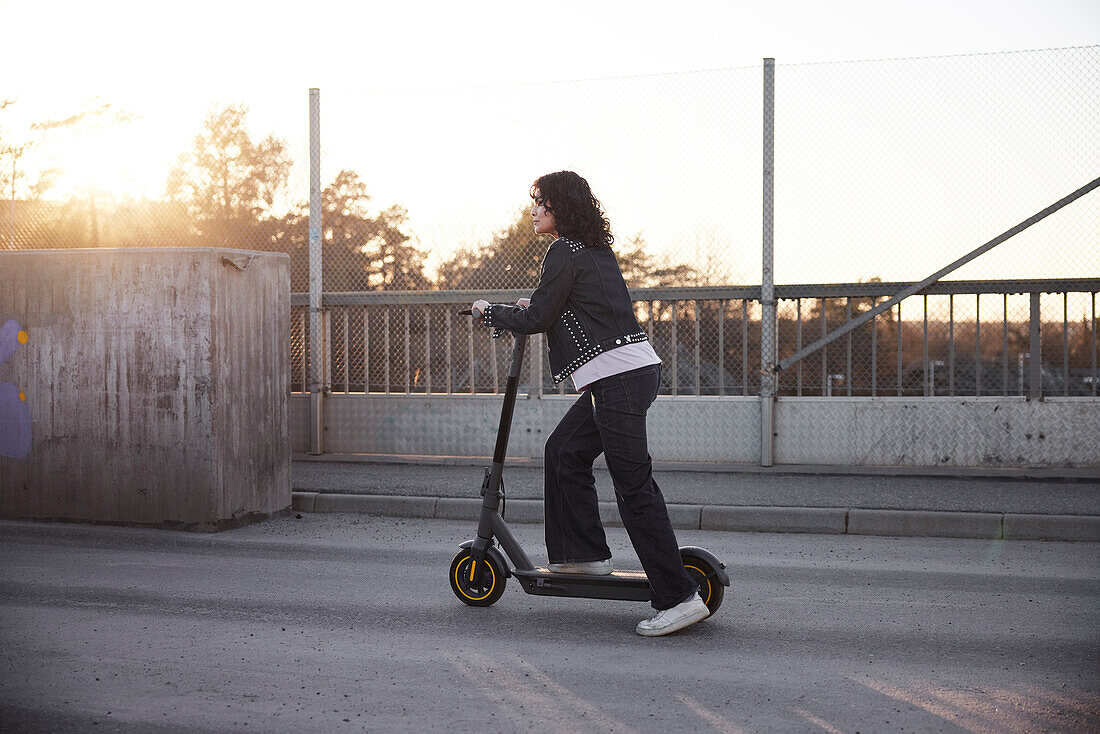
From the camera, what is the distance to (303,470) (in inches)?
369

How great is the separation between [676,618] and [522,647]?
61 cm

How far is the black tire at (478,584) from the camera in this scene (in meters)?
4.81

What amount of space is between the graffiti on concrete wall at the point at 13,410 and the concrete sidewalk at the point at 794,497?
1.83m

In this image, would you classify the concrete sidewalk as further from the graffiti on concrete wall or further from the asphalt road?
the graffiti on concrete wall

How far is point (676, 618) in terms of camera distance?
14.1 ft

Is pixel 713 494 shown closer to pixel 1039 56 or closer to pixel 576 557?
pixel 576 557

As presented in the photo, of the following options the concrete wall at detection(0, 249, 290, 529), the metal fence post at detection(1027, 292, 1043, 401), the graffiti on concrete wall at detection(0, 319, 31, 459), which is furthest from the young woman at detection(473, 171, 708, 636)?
the metal fence post at detection(1027, 292, 1043, 401)

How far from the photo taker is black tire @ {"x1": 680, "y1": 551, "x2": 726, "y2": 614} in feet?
14.8

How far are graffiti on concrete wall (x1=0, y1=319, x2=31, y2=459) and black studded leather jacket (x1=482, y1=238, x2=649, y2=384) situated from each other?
13.6 feet

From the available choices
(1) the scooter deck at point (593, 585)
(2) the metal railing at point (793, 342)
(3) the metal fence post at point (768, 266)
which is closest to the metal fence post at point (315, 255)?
(2) the metal railing at point (793, 342)

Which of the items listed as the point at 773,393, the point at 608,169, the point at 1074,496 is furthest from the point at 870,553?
the point at 608,169

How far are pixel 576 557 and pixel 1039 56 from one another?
684 cm

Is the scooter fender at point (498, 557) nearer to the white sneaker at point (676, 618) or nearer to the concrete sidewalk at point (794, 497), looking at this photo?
the white sneaker at point (676, 618)

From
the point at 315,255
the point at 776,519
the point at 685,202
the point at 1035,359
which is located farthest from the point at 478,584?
the point at 315,255
